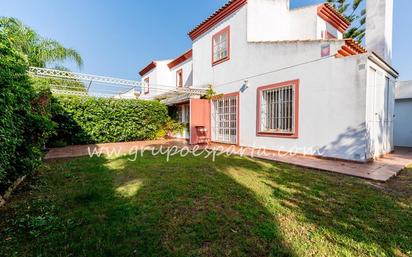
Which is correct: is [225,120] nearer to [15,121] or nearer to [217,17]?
[217,17]

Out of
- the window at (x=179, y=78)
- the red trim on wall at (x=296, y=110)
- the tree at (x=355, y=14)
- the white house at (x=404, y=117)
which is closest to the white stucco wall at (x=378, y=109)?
the red trim on wall at (x=296, y=110)

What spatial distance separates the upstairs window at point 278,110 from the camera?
7288 mm

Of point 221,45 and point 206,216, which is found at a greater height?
point 221,45

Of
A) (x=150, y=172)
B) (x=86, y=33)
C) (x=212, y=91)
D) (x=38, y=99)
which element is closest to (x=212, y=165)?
(x=150, y=172)

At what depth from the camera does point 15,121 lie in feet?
11.1

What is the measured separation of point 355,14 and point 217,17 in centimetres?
1732

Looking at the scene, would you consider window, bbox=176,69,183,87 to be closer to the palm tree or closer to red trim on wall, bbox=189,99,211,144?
red trim on wall, bbox=189,99,211,144

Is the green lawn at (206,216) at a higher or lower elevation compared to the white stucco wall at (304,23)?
lower

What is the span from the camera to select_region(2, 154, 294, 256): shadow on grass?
7.01 ft

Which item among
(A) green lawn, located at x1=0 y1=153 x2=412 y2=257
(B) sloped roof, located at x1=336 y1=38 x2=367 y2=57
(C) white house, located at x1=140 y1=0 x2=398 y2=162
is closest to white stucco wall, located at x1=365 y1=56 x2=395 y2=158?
(C) white house, located at x1=140 y1=0 x2=398 y2=162

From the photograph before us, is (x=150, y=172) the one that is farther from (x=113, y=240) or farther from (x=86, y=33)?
(x=86, y=33)

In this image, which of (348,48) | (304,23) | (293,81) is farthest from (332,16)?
(293,81)

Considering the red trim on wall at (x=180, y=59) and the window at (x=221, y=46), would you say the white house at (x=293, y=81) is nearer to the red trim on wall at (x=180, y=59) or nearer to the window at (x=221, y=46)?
the window at (x=221, y=46)

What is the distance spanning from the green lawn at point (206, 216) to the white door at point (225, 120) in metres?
5.41
